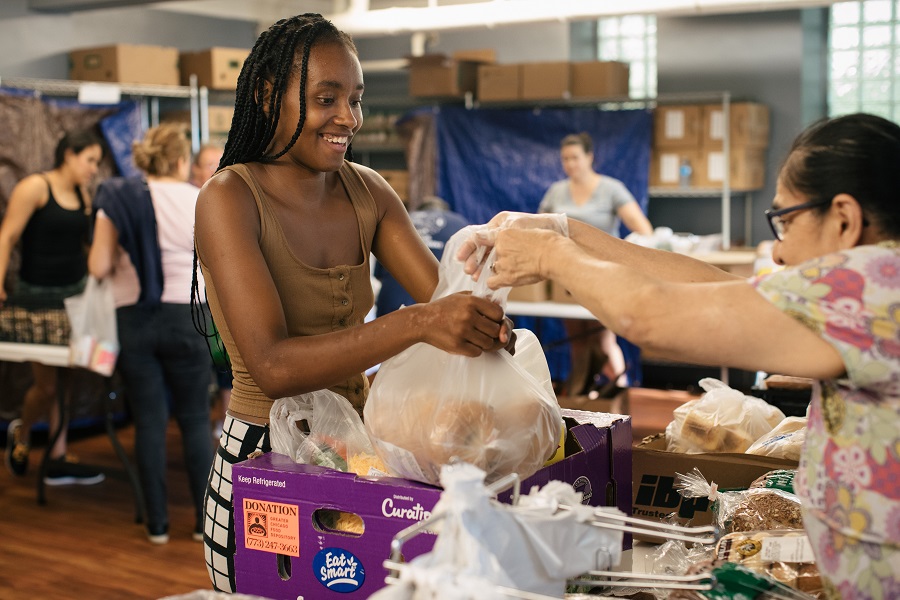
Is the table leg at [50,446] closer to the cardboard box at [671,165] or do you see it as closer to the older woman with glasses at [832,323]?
the older woman with glasses at [832,323]

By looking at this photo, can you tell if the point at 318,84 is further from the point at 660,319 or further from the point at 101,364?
the point at 101,364

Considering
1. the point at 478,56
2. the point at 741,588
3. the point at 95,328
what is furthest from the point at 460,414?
the point at 478,56

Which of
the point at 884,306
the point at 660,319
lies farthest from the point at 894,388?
the point at 660,319

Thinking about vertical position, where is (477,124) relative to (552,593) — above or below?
above

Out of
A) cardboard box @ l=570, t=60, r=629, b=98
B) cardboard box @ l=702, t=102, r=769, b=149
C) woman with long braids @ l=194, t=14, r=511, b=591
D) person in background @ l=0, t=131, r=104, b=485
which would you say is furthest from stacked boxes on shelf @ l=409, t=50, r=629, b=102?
woman with long braids @ l=194, t=14, r=511, b=591

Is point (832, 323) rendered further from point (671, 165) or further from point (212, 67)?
point (212, 67)

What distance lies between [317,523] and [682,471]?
27.2 inches

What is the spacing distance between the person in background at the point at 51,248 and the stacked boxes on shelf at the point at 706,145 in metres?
3.75

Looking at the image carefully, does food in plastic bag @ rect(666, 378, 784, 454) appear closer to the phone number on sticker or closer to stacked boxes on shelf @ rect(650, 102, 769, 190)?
the phone number on sticker

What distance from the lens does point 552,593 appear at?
103cm

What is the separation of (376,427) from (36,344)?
11.3 feet

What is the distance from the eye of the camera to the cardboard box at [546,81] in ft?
22.1

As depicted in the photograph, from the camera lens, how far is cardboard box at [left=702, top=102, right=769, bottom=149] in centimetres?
651

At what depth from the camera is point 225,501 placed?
1.47 m
